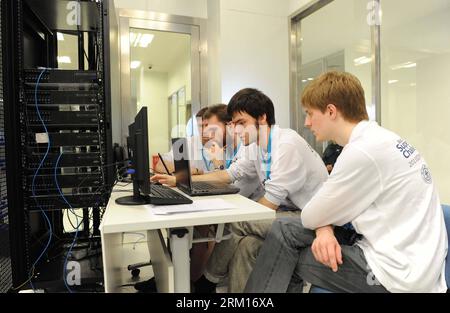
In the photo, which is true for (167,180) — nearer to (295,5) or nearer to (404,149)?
(404,149)

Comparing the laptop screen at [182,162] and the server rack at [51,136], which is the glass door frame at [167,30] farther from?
the laptop screen at [182,162]

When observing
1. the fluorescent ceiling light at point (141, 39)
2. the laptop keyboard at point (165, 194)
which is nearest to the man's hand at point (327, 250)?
the laptop keyboard at point (165, 194)

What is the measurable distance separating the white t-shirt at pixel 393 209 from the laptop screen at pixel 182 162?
655mm

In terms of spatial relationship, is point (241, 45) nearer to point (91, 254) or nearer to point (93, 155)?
point (93, 155)

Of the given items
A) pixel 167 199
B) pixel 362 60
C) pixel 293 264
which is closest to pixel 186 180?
pixel 167 199

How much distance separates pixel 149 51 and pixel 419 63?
241 cm

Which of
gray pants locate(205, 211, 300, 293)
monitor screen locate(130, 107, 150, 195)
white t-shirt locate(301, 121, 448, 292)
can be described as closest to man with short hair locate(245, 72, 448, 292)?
white t-shirt locate(301, 121, 448, 292)

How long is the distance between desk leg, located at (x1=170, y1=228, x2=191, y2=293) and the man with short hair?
225 mm

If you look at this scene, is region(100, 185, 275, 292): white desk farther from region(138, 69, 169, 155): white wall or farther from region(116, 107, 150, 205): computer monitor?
region(138, 69, 169, 155): white wall

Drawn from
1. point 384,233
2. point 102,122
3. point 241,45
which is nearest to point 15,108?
point 102,122


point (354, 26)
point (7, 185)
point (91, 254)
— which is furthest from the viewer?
point (354, 26)

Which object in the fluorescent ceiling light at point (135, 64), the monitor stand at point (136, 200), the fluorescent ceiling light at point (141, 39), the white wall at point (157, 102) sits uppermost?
the fluorescent ceiling light at point (141, 39)

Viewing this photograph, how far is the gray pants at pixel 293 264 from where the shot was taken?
1.05 metres

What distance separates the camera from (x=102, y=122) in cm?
187
